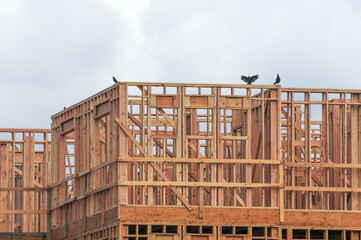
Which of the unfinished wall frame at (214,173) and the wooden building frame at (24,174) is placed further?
the wooden building frame at (24,174)

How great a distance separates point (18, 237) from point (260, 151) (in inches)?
454

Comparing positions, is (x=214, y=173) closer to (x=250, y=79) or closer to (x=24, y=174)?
(x=250, y=79)

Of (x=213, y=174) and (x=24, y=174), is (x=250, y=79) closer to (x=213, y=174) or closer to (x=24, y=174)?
(x=213, y=174)

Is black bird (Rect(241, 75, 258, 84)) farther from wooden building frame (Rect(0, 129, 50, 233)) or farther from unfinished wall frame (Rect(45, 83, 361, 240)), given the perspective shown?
wooden building frame (Rect(0, 129, 50, 233))

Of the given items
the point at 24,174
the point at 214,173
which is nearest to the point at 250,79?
the point at 214,173

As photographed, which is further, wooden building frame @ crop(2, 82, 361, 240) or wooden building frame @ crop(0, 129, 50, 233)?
wooden building frame @ crop(0, 129, 50, 233)

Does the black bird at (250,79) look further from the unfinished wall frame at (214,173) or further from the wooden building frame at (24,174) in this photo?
the wooden building frame at (24,174)

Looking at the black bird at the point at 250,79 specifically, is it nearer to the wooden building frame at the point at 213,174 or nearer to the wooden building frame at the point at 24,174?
the wooden building frame at the point at 213,174

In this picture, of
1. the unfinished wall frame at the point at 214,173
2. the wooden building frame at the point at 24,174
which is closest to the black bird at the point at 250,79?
the unfinished wall frame at the point at 214,173

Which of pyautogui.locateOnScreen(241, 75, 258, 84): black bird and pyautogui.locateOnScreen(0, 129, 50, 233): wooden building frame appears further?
pyautogui.locateOnScreen(0, 129, 50, 233): wooden building frame

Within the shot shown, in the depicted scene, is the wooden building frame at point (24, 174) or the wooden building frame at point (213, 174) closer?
the wooden building frame at point (213, 174)

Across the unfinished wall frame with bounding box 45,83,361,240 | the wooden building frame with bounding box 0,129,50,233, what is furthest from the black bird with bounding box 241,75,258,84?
the wooden building frame with bounding box 0,129,50,233

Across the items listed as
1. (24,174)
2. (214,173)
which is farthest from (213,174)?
(24,174)

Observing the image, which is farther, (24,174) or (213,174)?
(24,174)
